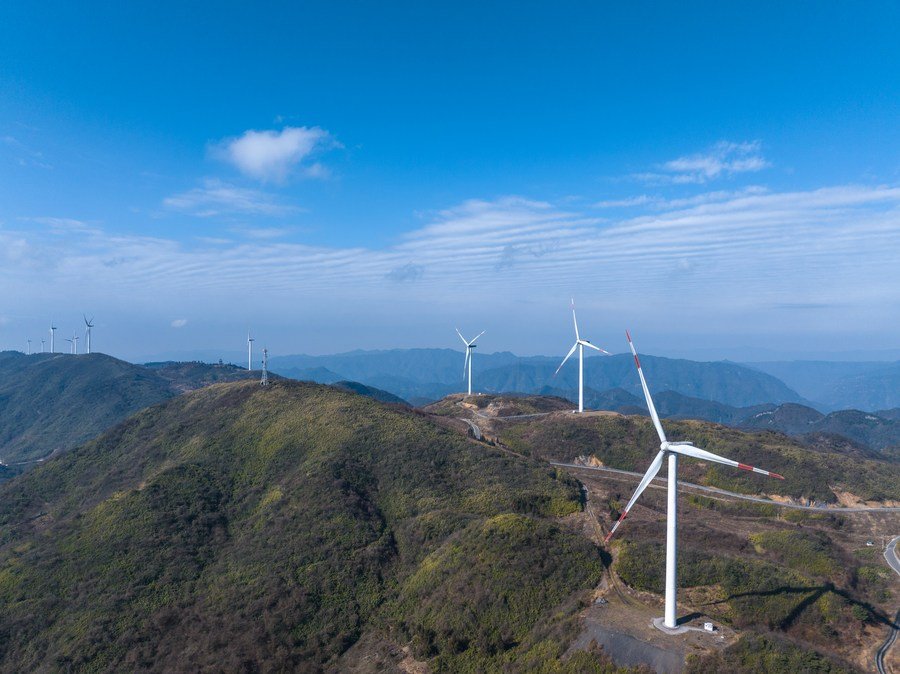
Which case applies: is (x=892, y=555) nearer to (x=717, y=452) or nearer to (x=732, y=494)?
(x=732, y=494)

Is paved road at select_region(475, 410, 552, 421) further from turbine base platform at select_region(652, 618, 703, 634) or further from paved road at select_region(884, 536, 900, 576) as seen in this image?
turbine base platform at select_region(652, 618, 703, 634)

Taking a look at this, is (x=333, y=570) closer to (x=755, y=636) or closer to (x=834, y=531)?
(x=755, y=636)

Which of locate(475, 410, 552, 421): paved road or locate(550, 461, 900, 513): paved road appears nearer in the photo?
locate(550, 461, 900, 513): paved road

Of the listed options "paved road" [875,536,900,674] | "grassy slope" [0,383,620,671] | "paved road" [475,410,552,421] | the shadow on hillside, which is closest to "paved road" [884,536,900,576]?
"paved road" [875,536,900,674]

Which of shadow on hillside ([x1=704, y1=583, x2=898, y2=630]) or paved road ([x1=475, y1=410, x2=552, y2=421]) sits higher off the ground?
paved road ([x1=475, y1=410, x2=552, y2=421])

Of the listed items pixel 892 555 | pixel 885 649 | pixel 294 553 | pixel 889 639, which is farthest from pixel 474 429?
→ pixel 885 649

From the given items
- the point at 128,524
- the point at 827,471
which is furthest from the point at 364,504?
the point at 827,471
